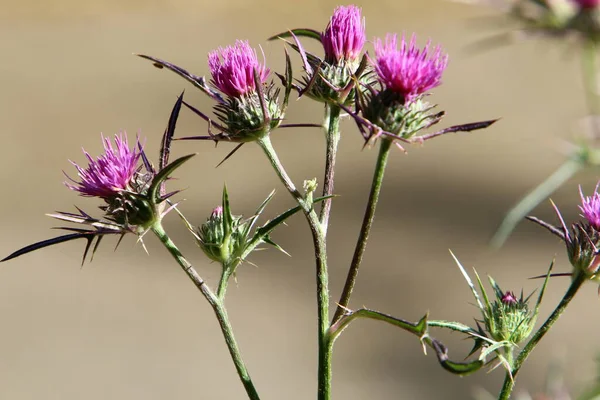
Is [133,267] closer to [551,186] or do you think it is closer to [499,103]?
[499,103]

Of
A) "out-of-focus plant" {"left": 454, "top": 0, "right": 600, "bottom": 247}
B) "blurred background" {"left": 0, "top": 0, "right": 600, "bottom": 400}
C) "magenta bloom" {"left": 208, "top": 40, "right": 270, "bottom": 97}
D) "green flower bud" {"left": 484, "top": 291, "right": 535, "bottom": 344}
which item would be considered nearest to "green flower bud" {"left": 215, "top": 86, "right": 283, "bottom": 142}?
"magenta bloom" {"left": 208, "top": 40, "right": 270, "bottom": 97}

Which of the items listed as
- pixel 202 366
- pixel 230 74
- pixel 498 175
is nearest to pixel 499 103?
pixel 498 175

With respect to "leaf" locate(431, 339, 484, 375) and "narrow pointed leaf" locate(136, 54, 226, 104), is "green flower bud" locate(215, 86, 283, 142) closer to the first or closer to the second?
"narrow pointed leaf" locate(136, 54, 226, 104)

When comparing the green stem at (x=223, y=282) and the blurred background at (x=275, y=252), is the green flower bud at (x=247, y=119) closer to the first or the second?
the green stem at (x=223, y=282)

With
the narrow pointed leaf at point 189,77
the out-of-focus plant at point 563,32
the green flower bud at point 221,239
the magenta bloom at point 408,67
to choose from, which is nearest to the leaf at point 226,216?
the green flower bud at point 221,239

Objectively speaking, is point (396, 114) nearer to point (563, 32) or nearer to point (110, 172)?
point (110, 172)
